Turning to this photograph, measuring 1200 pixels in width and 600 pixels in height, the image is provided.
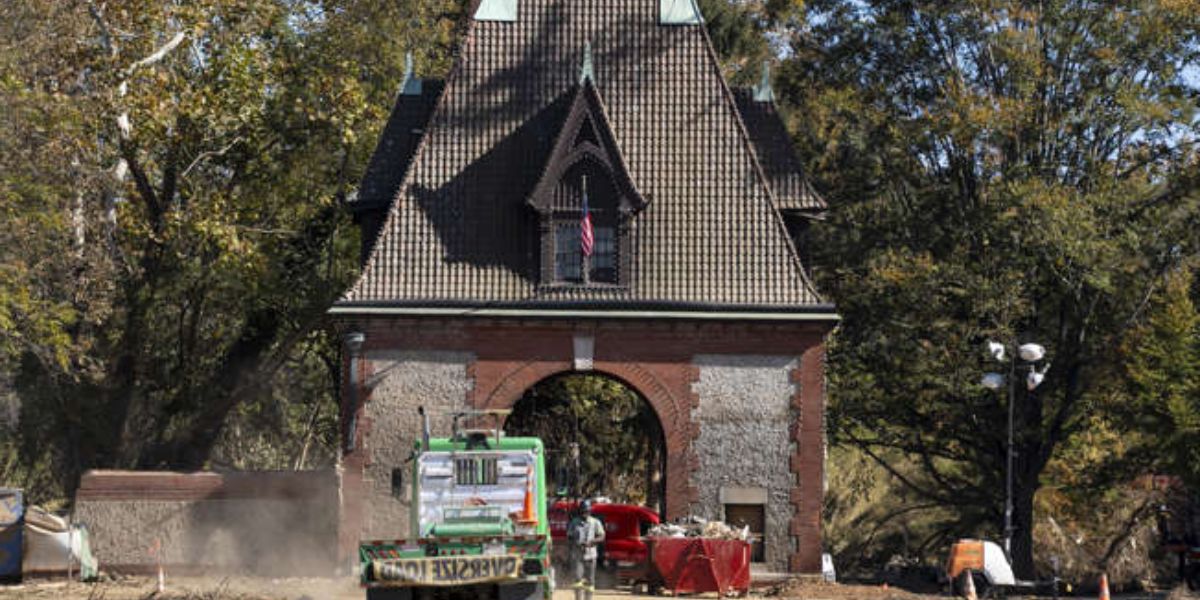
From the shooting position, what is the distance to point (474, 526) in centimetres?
2573

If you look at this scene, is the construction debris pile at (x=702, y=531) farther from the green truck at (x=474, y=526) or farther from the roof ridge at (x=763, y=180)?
the green truck at (x=474, y=526)

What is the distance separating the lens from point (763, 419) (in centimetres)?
3569

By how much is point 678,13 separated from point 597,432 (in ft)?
51.9

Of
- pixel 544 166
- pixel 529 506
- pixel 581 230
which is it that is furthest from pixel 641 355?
pixel 529 506

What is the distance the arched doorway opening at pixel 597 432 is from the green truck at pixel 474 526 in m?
21.0

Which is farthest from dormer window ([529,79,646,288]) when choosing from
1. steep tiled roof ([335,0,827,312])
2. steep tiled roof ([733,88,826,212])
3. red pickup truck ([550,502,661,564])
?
red pickup truck ([550,502,661,564])

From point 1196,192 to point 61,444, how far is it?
2884 centimetres

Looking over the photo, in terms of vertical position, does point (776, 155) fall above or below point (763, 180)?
above

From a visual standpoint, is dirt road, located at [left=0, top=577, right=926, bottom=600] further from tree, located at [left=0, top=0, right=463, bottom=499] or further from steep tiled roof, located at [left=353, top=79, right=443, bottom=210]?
steep tiled roof, located at [left=353, top=79, right=443, bottom=210]

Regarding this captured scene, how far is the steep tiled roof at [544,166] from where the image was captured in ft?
118

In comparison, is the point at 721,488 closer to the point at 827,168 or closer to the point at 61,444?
the point at 827,168

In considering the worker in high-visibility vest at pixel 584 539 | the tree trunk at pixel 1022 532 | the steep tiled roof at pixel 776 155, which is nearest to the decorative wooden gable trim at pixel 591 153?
the steep tiled roof at pixel 776 155

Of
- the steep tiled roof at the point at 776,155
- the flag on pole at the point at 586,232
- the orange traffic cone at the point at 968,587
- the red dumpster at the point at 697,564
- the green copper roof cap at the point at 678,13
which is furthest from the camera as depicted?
the green copper roof cap at the point at 678,13

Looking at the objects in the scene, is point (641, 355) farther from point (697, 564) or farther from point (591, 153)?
point (697, 564)
